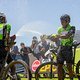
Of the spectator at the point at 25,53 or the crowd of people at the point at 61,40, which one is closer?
the crowd of people at the point at 61,40

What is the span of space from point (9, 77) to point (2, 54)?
70 cm

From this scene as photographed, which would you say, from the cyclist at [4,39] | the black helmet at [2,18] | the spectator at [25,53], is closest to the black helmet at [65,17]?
the cyclist at [4,39]

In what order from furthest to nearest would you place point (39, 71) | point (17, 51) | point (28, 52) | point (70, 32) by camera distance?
point (17, 51)
point (28, 52)
point (39, 71)
point (70, 32)

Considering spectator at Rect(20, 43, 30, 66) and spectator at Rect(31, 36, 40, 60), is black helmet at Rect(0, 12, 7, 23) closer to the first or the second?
spectator at Rect(20, 43, 30, 66)

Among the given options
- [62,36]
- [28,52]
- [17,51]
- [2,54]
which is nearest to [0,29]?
[2,54]

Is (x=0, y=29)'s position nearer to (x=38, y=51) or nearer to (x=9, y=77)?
(x=9, y=77)

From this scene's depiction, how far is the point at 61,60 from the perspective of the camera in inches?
479

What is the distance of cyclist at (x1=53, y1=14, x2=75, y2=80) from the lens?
470 inches

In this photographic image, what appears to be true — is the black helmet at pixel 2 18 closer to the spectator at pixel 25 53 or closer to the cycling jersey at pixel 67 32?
the cycling jersey at pixel 67 32

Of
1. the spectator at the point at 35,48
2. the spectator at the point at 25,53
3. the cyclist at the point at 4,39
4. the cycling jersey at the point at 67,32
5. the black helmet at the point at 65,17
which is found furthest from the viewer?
the spectator at the point at 35,48

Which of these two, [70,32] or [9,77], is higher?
[70,32]

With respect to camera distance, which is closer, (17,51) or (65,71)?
(65,71)

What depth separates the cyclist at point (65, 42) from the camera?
11.9 meters

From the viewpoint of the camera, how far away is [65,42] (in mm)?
12094
